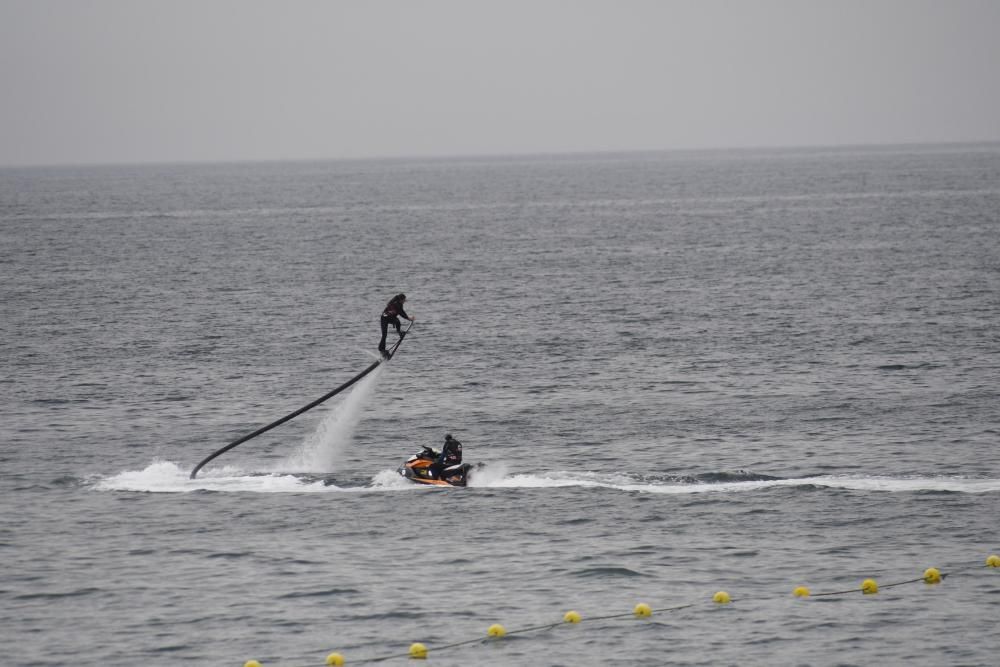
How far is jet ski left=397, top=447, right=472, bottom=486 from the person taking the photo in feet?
154

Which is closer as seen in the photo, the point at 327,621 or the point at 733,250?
the point at 327,621

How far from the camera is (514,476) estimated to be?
48.0 meters

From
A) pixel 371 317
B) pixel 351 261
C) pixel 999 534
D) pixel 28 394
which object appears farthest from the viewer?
pixel 351 261

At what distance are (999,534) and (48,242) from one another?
5149 inches

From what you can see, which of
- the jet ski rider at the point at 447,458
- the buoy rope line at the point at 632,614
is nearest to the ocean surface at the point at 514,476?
the buoy rope line at the point at 632,614

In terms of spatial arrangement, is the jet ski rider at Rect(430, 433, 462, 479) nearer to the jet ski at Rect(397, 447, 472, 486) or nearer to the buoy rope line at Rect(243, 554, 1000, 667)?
the jet ski at Rect(397, 447, 472, 486)

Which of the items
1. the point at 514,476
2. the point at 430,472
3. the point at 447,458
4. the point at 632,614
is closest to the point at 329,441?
the point at 430,472

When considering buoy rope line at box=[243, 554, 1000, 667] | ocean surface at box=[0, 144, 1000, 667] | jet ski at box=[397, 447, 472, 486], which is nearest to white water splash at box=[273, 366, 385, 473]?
ocean surface at box=[0, 144, 1000, 667]

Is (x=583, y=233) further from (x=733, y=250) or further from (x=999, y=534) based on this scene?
(x=999, y=534)

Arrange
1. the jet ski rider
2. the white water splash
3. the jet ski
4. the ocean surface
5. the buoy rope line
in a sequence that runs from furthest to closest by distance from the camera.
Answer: the white water splash < the jet ski < the jet ski rider < the ocean surface < the buoy rope line

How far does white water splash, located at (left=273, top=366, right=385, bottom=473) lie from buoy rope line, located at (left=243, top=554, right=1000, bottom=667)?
14.3 m

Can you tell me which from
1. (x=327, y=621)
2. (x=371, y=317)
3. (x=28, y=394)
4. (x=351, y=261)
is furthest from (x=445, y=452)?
(x=351, y=261)

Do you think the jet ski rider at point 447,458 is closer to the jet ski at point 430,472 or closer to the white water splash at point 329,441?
the jet ski at point 430,472

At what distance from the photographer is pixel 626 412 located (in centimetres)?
5888
